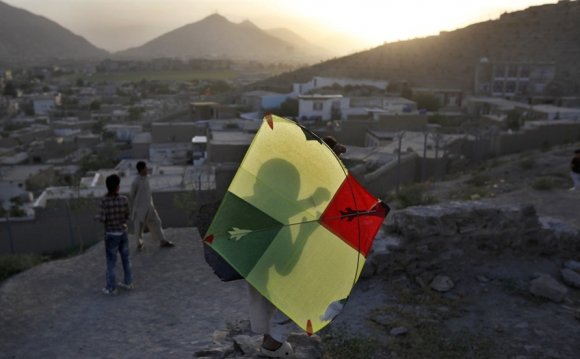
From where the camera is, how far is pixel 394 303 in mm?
4695

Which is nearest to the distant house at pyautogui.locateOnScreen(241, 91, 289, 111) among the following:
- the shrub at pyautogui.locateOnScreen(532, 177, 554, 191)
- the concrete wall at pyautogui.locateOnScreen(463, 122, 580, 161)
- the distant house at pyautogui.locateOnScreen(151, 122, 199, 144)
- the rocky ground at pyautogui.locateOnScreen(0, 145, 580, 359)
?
the distant house at pyautogui.locateOnScreen(151, 122, 199, 144)

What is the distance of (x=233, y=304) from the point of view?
5367 mm

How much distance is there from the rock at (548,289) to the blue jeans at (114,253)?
414cm

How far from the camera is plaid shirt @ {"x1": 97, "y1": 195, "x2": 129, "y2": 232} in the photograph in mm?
5285

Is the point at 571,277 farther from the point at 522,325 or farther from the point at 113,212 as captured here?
the point at 113,212

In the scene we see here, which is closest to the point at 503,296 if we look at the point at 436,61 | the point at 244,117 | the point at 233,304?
the point at 233,304

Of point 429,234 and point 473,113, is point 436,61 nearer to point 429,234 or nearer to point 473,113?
point 473,113

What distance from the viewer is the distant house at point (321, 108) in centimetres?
2936

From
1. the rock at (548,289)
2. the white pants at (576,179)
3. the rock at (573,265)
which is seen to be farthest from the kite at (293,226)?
the white pants at (576,179)

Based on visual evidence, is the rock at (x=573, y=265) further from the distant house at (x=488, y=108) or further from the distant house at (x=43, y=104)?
the distant house at (x=43, y=104)

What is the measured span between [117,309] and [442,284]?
333 centimetres

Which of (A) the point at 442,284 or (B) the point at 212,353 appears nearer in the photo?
(B) the point at 212,353

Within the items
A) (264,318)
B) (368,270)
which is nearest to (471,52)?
(368,270)

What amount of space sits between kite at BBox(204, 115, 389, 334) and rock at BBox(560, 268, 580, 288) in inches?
121
